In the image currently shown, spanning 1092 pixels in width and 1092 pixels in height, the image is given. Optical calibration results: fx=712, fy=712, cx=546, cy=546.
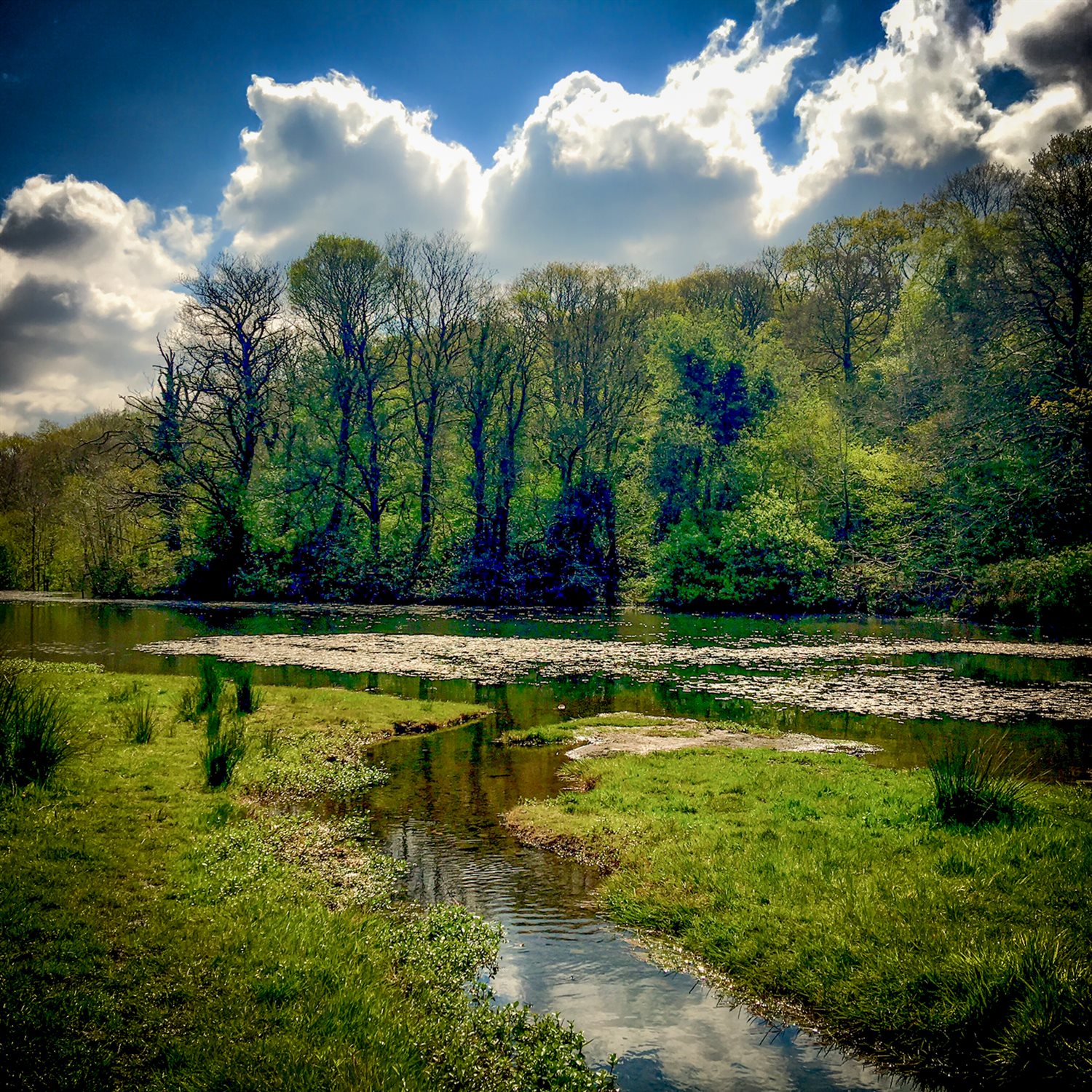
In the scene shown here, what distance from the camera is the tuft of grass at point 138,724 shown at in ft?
41.9

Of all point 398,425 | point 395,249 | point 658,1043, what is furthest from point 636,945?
point 395,249

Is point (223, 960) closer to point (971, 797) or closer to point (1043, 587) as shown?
point (971, 797)

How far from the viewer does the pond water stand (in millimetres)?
6254

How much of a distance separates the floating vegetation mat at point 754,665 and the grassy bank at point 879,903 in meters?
8.25

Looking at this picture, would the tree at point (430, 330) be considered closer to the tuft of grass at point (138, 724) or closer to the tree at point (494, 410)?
the tree at point (494, 410)

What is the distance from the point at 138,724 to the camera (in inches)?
521

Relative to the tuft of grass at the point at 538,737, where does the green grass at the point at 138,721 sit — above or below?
above

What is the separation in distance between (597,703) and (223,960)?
47.4 feet

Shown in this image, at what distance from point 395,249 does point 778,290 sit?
32.4 meters

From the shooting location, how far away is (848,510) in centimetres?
4628

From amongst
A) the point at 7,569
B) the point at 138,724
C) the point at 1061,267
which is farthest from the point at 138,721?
the point at 7,569

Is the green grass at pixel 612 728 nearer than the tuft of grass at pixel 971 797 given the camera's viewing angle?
No

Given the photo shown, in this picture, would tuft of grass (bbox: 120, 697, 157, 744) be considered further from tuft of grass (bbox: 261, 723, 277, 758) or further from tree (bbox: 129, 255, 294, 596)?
tree (bbox: 129, 255, 294, 596)

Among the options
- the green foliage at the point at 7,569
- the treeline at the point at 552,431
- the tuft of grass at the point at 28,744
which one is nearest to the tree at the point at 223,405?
the treeline at the point at 552,431
